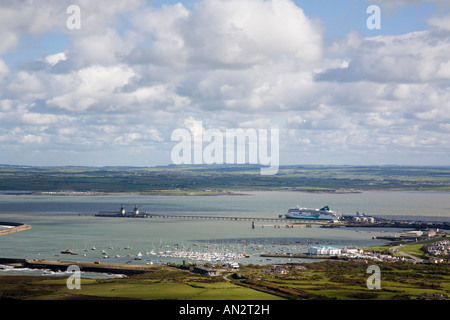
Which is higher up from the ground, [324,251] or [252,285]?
[324,251]

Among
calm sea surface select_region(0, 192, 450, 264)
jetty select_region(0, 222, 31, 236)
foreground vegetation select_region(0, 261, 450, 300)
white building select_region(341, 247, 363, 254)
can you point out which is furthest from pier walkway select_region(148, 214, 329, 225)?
foreground vegetation select_region(0, 261, 450, 300)

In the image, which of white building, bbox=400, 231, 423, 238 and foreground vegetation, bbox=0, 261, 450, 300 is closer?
foreground vegetation, bbox=0, 261, 450, 300

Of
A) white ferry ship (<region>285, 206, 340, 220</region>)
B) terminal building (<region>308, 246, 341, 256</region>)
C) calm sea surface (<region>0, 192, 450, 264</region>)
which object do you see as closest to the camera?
terminal building (<region>308, 246, 341, 256</region>)

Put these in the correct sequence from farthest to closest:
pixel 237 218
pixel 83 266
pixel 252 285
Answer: pixel 237 218 < pixel 83 266 < pixel 252 285

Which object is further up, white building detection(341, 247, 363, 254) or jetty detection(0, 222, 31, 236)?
jetty detection(0, 222, 31, 236)

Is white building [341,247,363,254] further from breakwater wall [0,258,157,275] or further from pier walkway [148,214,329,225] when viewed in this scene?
pier walkway [148,214,329,225]

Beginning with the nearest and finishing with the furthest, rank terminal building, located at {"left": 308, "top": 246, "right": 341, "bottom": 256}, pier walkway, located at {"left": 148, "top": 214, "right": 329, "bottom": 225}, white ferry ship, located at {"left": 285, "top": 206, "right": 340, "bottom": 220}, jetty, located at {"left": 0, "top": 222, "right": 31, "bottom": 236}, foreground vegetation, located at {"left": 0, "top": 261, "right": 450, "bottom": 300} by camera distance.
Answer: foreground vegetation, located at {"left": 0, "top": 261, "right": 450, "bottom": 300} < terminal building, located at {"left": 308, "top": 246, "right": 341, "bottom": 256} < jetty, located at {"left": 0, "top": 222, "right": 31, "bottom": 236} < pier walkway, located at {"left": 148, "top": 214, "right": 329, "bottom": 225} < white ferry ship, located at {"left": 285, "top": 206, "right": 340, "bottom": 220}

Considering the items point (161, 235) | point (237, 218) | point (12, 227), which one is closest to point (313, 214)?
point (237, 218)

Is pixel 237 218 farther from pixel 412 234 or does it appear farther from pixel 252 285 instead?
pixel 252 285

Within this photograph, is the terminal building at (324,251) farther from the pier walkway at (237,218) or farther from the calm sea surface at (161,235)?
the pier walkway at (237,218)
